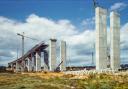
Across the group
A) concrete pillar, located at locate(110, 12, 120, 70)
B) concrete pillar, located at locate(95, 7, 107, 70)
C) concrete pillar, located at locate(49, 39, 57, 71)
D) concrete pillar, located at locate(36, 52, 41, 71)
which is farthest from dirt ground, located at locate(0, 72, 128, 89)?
concrete pillar, located at locate(36, 52, 41, 71)

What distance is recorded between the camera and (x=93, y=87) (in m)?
23.0

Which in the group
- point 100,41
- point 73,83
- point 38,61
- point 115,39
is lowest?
point 73,83

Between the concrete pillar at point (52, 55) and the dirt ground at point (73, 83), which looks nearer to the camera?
the dirt ground at point (73, 83)

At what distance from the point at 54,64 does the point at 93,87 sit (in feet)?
195

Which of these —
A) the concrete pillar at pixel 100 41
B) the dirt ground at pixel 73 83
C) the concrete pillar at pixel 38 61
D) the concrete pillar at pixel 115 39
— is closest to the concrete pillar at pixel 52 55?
the concrete pillar at pixel 38 61

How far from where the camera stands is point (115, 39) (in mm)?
52219

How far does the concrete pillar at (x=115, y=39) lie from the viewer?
5169 cm

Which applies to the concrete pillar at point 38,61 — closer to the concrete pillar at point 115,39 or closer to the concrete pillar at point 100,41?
the concrete pillar at point 115,39

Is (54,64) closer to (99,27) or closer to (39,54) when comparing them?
(39,54)

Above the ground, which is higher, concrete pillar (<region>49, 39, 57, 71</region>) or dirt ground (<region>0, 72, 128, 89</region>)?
concrete pillar (<region>49, 39, 57, 71</region>)

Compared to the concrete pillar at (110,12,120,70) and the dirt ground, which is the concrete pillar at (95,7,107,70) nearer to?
the concrete pillar at (110,12,120,70)

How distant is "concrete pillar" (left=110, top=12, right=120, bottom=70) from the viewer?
5169cm

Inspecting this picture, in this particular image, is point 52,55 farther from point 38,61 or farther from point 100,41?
point 100,41

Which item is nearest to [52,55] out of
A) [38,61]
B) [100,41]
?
[38,61]
